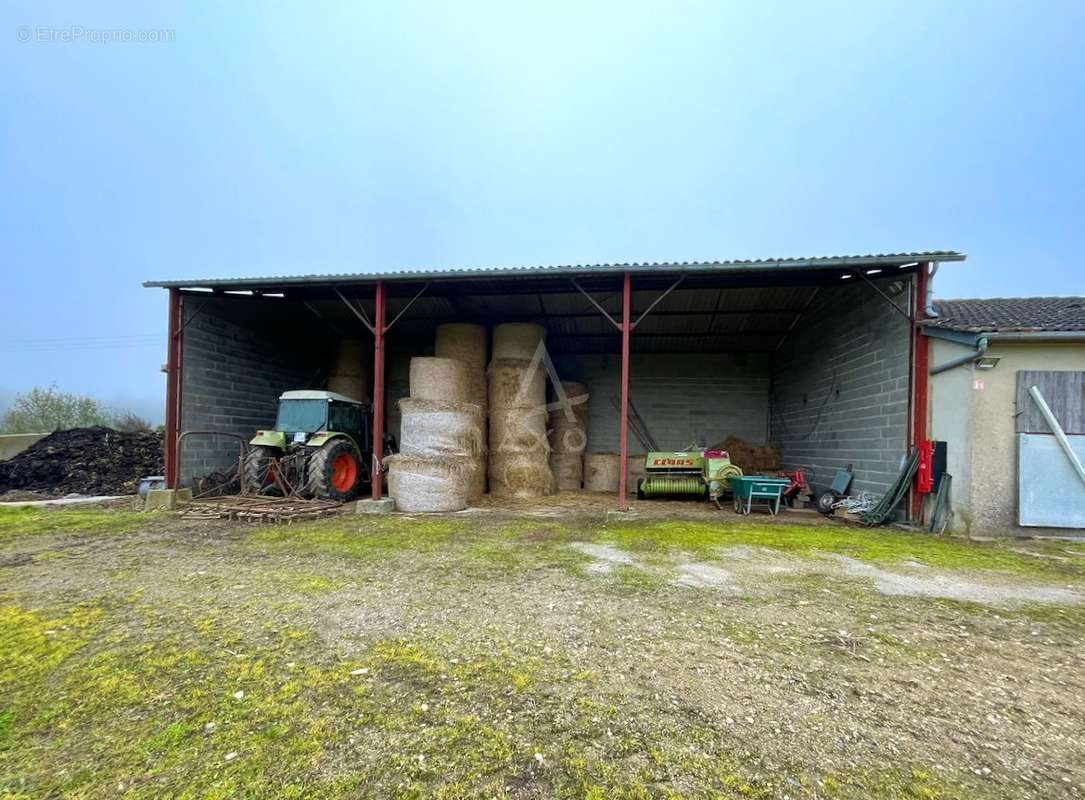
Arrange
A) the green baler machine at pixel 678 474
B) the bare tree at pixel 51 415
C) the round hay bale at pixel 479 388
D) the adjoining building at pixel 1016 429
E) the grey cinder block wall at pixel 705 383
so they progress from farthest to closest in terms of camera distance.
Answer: the bare tree at pixel 51 415, the round hay bale at pixel 479 388, the green baler machine at pixel 678 474, the grey cinder block wall at pixel 705 383, the adjoining building at pixel 1016 429

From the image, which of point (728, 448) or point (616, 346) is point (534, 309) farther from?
point (728, 448)

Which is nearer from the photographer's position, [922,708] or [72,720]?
[72,720]

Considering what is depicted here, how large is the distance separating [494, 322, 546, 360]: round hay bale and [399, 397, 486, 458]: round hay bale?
2325mm

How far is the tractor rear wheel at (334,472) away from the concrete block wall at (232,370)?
267 cm

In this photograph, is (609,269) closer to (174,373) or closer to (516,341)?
(516,341)

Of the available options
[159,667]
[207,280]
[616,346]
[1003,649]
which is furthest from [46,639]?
[616,346]

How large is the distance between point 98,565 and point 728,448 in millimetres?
10945

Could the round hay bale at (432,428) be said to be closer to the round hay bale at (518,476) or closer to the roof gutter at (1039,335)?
the round hay bale at (518,476)

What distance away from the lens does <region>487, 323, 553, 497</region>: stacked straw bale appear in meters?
8.95

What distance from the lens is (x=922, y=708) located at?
206 cm

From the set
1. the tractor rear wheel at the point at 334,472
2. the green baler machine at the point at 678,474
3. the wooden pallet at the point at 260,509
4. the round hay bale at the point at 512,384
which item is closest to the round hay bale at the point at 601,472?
the green baler machine at the point at 678,474

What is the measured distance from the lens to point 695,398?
1185 cm

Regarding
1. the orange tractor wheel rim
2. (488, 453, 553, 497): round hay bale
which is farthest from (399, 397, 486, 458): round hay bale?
(488, 453, 553, 497): round hay bale

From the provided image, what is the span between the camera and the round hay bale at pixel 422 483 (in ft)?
22.8
